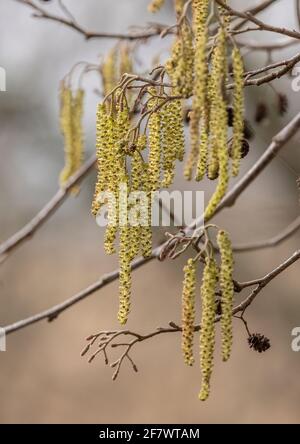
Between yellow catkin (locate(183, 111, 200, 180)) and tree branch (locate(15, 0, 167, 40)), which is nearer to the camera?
Answer: yellow catkin (locate(183, 111, 200, 180))

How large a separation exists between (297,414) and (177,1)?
4.63 m

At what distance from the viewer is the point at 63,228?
7.24m

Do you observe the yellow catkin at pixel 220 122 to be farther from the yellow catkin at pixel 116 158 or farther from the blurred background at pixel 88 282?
the blurred background at pixel 88 282

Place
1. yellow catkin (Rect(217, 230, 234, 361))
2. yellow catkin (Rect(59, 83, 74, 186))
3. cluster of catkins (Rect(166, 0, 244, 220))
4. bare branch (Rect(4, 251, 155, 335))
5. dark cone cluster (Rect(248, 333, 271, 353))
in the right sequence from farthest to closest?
yellow catkin (Rect(59, 83, 74, 186)) → bare branch (Rect(4, 251, 155, 335)) → dark cone cluster (Rect(248, 333, 271, 353)) → yellow catkin (Rect(217, 230, 234, 361)) → cluster of catkins (Rect(166, 0, 244, 220))

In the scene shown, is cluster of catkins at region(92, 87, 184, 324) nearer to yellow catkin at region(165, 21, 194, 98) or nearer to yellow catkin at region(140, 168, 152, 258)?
yellow catkin at region(140, 168, 152, 258)

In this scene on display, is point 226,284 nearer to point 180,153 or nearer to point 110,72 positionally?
point 180,153

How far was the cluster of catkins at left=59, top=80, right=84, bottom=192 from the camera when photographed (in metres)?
1.65

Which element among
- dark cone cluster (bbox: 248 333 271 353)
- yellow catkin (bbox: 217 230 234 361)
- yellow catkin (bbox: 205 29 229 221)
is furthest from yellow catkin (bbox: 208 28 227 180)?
dark cone cluster (bbox: 248 333 271 353)

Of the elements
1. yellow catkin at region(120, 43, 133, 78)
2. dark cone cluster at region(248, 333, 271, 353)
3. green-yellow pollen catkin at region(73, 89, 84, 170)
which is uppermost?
yellow catkin at region(120, 43, 133, 78)

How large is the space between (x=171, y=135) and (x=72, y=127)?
64cm

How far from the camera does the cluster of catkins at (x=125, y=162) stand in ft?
3.28

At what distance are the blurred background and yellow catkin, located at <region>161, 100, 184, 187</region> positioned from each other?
4284 mm

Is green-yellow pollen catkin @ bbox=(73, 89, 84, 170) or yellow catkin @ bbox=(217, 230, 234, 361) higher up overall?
green-yellow pollen catkin @ bbox=(73, 89, 84, 170)
